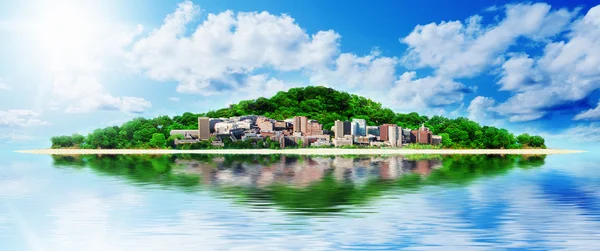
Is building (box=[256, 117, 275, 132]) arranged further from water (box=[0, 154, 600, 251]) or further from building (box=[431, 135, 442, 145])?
water (box=[0, 154, 600, 251])

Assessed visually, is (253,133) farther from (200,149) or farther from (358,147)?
(358,147)

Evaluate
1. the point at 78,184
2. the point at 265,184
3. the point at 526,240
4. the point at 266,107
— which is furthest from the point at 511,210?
the point at 266,107

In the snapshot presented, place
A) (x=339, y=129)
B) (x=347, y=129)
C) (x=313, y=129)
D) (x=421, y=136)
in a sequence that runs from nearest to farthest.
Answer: (x=421, y=136), (x=339, y=129), (x=347, y=129), (x=313, y=129)

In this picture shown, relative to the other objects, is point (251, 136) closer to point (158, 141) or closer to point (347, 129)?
point (158, 141)

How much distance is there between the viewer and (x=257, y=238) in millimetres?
15102

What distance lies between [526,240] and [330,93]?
532ft

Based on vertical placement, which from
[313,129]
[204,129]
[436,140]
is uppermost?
[204,129]

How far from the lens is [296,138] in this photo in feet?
419

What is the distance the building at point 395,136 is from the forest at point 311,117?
10288mm

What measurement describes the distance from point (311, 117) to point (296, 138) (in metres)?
31.3

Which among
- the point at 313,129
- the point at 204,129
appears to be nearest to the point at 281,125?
the point at 313,129

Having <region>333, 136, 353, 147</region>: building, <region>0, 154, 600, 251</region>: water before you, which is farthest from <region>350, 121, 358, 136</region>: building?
<region>0, 154, 600, 251</region>: water

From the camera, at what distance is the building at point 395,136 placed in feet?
420

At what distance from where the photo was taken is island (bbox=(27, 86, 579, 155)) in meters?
116
